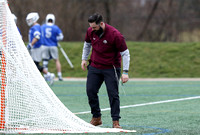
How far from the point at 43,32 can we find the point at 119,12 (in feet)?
61.6

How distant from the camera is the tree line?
28.5 meters

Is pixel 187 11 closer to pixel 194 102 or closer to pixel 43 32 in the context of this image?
pixel 43 32

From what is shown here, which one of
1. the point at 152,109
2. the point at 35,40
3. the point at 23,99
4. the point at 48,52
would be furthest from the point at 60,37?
the point at 23,99

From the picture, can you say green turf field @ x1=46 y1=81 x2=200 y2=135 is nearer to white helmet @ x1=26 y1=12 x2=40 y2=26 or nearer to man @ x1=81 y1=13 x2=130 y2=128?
man @ x1=81 y1=13 x2=130 y2=128

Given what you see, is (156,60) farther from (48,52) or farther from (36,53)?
(36,53)

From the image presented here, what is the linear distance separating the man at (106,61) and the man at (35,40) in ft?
23.7

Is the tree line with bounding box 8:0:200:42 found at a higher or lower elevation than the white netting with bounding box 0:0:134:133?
lower

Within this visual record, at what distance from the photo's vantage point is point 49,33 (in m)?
15.7

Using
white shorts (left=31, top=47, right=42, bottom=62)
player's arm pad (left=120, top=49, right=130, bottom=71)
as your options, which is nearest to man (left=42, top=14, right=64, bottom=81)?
white shorts (left=31, top=47, right=42, bottom=62)

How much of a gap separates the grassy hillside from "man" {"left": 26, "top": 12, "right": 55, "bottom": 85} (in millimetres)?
5479

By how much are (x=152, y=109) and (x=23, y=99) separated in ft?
11.7

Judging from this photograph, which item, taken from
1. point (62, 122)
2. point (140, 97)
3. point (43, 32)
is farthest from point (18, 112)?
point (43, 32)

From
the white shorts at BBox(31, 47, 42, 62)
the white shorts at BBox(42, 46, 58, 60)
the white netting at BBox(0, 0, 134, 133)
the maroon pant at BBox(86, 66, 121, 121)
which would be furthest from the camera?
the white shorts at BBox(42, 46, 58, 60)

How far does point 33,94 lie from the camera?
6145 mm
